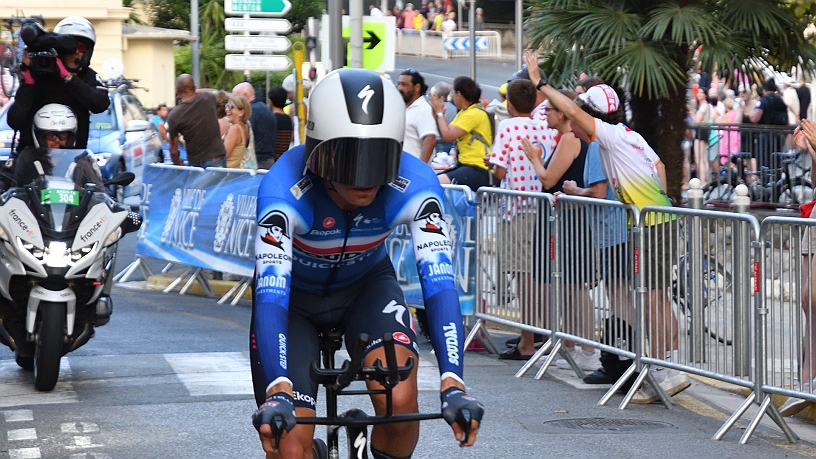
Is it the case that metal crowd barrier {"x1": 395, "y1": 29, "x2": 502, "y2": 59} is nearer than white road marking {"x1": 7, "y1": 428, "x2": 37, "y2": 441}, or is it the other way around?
white road marking {"x1": 7, "y1": 428, "x2": 37, "y2": 441}

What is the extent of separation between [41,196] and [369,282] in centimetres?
408

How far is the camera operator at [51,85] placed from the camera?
8.85 meters

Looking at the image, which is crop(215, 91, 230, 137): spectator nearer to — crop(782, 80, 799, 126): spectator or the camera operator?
the camera operator

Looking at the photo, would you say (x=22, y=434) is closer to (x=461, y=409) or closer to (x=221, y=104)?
(x=461, y=409)

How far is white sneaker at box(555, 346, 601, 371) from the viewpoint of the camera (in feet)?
31.2

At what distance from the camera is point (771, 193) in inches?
683

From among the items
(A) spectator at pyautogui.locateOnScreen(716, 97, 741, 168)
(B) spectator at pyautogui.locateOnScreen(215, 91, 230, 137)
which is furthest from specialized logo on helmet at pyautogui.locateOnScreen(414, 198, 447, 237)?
(A) spectator at pyautogui.locateOnScreen(716, 97, 741, 168)

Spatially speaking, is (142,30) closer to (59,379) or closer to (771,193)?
(771,193)

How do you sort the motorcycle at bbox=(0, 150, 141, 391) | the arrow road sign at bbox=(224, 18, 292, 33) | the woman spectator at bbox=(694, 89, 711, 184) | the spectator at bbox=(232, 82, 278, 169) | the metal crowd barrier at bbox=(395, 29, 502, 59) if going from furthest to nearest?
1. the metal crowd barrier at bbox=(395, 29, 502, 59)
2. the arrow road sign at bbox=(224, 18, 292, 33)
3. the woman spectator at bbox=(694, 89, 711, 184)
4. the spectator at bbox=(232, 82, 278, 169)
5. the motorcycle at bbox=(0, 150, 141, 391)

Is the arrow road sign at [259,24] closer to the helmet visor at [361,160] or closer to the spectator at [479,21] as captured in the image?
the helmet visor at [361,160]

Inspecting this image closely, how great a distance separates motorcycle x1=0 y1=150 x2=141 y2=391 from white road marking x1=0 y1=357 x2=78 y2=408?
9 centimetres

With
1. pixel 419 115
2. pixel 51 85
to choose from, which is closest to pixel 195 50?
pixel 419 115

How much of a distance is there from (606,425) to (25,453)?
3.23m

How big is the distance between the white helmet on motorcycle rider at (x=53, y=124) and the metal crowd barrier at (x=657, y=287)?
306 cm
